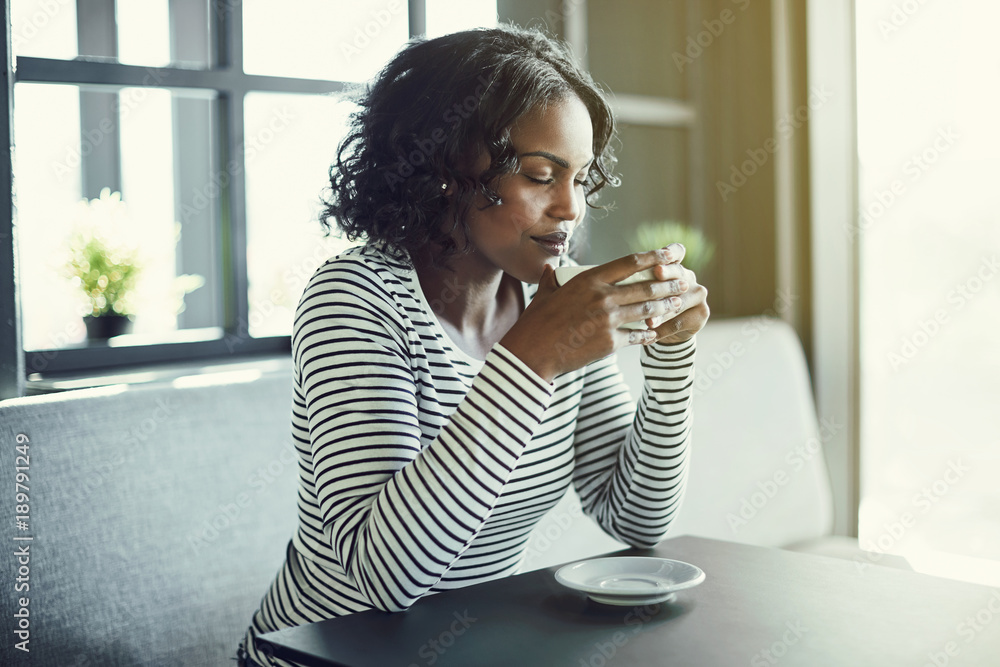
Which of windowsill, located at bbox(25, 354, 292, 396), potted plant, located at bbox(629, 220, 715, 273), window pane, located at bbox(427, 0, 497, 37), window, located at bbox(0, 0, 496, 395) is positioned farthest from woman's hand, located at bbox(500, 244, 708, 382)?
potted plant, located at bbox(629, 220, 715, 273)

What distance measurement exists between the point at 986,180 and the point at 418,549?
7.04ft

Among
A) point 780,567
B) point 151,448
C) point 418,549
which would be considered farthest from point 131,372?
point 780,567

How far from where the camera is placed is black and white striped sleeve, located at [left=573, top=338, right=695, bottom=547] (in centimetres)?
120

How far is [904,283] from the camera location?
2609 mm

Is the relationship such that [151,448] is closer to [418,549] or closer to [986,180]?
[418,549]

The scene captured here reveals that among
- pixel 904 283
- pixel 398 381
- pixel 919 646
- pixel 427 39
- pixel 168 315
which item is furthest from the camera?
pixel 904 283

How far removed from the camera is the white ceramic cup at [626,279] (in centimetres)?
99

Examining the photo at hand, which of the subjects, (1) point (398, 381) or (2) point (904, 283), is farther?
(2) point (904, 283)

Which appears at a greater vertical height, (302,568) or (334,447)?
(334,447)

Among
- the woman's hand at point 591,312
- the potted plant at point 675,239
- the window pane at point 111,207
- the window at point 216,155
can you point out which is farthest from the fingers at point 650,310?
the potted plant at point 675,239

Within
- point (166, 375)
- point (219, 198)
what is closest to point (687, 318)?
point (166, 375)

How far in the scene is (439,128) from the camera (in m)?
1.18

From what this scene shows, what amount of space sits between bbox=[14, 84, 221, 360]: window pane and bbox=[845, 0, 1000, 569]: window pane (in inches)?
74.9

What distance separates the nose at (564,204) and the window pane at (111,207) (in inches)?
→ 34.0
